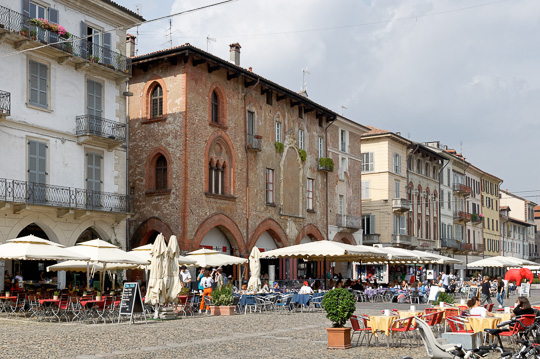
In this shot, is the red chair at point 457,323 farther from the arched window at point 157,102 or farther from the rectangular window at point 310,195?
the rectangular window at point 310,195

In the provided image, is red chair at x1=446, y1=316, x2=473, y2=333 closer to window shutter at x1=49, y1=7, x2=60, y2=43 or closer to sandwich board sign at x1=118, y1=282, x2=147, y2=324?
sandwich board sign at x1=118, y1=282, x2=147, y2=324

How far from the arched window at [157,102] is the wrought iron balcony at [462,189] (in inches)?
1721

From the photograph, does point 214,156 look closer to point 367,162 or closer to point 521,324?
point 521,324

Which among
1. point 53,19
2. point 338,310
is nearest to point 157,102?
point 53,19

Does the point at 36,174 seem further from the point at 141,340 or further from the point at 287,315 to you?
the point at 141,340

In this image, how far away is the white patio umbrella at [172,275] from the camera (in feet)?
70.7

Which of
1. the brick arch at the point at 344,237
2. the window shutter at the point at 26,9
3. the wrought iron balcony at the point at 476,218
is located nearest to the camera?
the window shutter at the point at 26,9

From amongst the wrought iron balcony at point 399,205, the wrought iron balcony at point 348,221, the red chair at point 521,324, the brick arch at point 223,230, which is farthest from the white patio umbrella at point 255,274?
the wrought iron balcony at point 399,205

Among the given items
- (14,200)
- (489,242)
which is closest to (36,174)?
(14,200)

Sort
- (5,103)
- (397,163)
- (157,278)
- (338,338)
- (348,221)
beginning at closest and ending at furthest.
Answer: (338,338)
(157,278)
(5,103)
(348,221)
(397,163)

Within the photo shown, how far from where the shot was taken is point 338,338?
47.1 feet

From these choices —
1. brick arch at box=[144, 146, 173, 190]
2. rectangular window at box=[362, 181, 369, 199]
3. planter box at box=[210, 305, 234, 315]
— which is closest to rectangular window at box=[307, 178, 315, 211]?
brick arch at box=[144, 146, 173, 190]

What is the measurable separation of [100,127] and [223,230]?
8735mm

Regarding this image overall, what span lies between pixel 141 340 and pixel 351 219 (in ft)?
106
